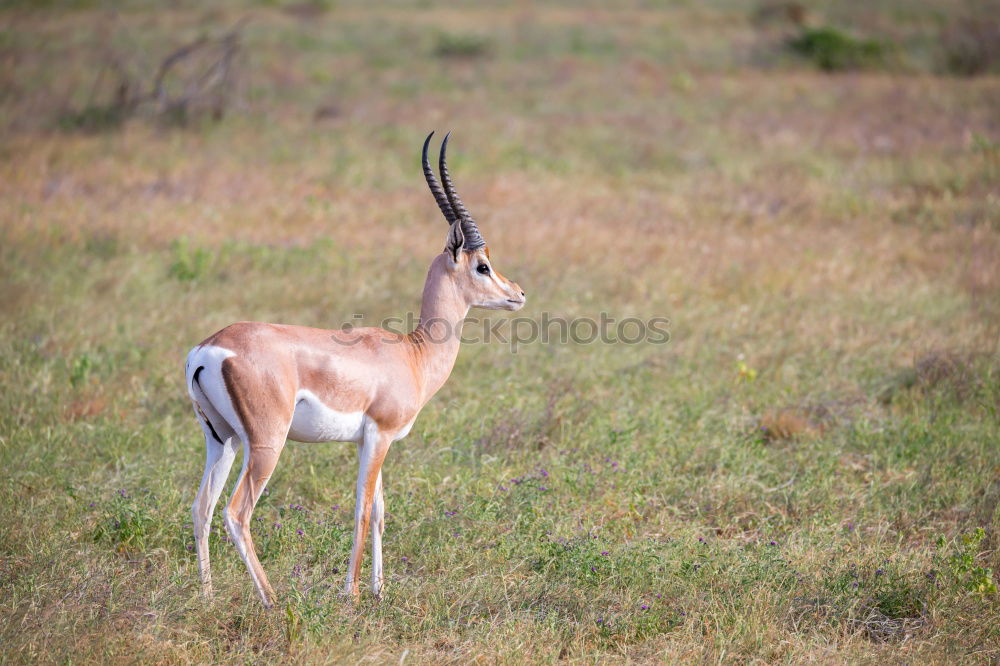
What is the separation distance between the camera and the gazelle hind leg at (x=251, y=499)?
3955 mm

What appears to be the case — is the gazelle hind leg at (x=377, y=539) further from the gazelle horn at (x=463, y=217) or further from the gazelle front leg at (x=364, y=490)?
the gazelle horn at (x=463, y=217)

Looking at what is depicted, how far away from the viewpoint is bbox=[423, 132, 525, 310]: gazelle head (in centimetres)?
461

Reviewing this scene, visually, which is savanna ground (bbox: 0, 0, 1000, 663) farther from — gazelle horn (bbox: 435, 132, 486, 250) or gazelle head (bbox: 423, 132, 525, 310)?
gazelle horn (bbox: 435, 132, 486, 250)

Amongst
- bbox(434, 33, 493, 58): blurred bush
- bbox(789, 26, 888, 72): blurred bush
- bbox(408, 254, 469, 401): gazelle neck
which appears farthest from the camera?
bbox(434, 33, 493, 58): blurred bush

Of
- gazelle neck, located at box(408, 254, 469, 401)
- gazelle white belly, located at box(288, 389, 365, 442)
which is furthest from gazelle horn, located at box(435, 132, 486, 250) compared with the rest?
gazelle white belly, located at box(288, 389, 365, 442)

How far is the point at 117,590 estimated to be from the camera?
13.1 ft

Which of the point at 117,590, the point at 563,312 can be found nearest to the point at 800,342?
the point at 563,312

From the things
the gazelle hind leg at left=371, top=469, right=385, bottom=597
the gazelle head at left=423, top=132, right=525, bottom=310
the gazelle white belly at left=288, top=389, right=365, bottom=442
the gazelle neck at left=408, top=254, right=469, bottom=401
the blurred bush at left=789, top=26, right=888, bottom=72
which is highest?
the blurred bush at left=789, top=26, right=888, bottom=72

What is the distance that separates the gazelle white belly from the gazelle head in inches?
36.1

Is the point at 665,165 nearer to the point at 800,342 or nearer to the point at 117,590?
the point at 800,342

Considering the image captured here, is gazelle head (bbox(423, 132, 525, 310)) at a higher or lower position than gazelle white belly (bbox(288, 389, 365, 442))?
higher

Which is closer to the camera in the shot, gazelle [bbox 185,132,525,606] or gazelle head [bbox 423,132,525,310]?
gazelle [bbox 185,132,525,606]

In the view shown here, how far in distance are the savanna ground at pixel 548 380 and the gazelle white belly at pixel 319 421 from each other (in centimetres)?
63

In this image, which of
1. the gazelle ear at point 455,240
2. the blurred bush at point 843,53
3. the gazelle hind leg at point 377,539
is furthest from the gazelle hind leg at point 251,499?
the blurred bush at point 843,53
